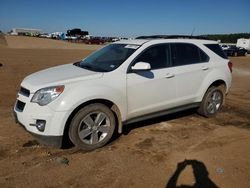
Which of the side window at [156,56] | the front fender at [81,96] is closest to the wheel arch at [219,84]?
the side window at [156,56]

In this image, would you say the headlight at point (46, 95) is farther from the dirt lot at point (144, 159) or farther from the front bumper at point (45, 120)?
the dirt lot at point (144, 159)

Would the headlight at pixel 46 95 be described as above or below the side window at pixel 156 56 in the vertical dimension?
below

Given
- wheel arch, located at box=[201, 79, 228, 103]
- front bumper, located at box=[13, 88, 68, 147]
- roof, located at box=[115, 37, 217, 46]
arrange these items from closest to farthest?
front bumper, located at box=[13, 88, 68, 147] < roof, located at box=[115, 37, 217, 46] < wheel arch, located at box=[201, 79, 228, 103]

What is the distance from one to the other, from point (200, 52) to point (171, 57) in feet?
3.10

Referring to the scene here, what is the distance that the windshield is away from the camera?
198 inches

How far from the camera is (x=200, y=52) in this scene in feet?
20.3

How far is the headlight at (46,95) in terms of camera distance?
426cm

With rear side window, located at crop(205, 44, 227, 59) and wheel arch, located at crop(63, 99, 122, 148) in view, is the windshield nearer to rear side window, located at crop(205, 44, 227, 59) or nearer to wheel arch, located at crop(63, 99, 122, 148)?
wheel arch, located at crop(63, 99, 122, 148)

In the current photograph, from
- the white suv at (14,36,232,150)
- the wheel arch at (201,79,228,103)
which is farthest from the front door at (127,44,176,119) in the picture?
the wheel arch at (201,79,228,103)

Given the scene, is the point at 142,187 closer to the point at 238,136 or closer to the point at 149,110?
the point at 149,110

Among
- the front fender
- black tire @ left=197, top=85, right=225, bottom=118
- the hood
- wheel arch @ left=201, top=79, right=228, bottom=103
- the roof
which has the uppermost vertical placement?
the roof

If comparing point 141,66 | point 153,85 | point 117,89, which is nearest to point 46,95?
point 117,89

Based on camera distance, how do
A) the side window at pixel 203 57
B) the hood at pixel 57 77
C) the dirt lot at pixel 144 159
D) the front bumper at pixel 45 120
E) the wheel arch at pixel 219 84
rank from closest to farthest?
the dirt lot at pixel 144 159
the front bumper at pixel 45 120
the hood at pixel 57 77
the side window at pixel 203 57
the wheel arch at pixel 219 84

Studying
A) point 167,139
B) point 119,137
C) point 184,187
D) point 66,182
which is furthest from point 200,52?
point 66,182
